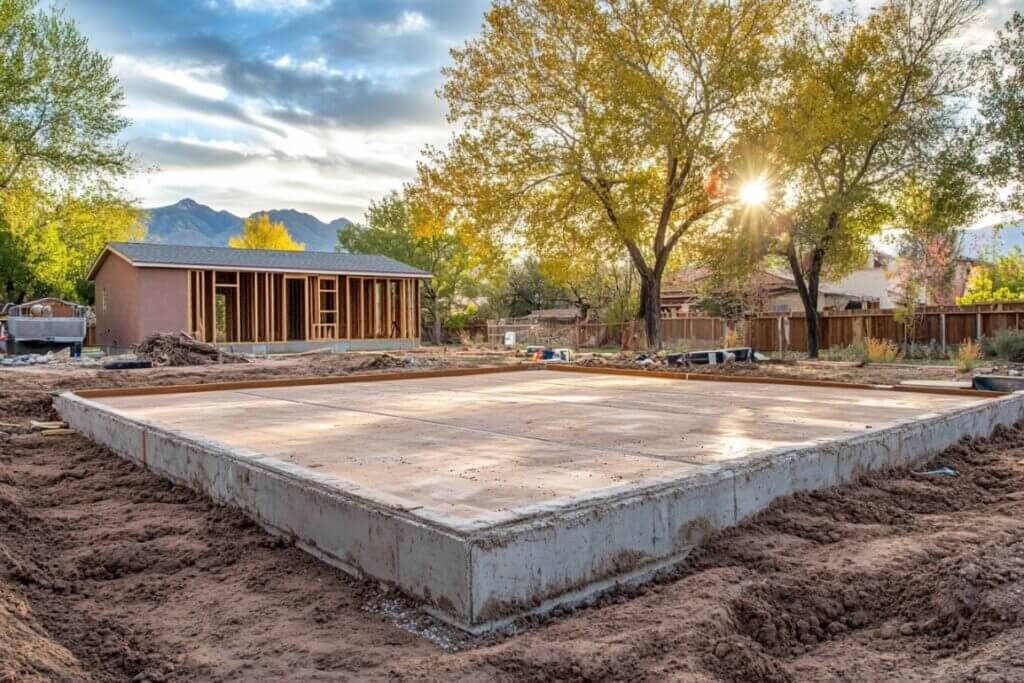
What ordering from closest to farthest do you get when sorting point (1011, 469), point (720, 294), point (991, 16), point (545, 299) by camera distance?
1. point (1011, 469)
2. point (991, 16)
3. point (720, 294)
4. point (545, 299)

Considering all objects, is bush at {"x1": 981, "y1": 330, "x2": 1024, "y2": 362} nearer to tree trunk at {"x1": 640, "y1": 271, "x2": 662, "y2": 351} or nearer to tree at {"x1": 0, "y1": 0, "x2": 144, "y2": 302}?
tree trunk at {"x1": 640, "y1": 271, "x2": 662, "y2": 351}

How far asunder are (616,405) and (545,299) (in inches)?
1303

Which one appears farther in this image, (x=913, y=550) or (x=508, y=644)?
(x=913, y=550)

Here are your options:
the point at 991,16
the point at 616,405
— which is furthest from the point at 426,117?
the point at 616,405

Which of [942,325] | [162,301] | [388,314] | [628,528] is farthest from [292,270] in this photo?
[628,528]

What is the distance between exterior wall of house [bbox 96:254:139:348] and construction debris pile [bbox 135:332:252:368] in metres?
4.76

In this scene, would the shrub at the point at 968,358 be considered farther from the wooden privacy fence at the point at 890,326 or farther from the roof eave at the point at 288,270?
the roof eave at the point at 288,270

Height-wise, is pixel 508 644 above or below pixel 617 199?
below

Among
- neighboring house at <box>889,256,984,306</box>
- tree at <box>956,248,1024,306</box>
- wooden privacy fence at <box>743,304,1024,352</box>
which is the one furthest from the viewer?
tree at <box>956,248,1024,306</box>

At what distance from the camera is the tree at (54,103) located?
24562mm

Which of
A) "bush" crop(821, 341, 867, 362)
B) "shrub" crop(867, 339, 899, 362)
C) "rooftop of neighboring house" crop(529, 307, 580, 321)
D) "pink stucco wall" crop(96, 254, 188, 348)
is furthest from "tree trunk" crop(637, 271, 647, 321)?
"rooftop of neighboring house" crop(529, 307, 580, 321)

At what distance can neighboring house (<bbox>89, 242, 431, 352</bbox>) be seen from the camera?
66.6 ft

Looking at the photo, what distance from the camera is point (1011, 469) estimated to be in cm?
454

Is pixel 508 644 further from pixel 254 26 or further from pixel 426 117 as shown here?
pixel 426 117
